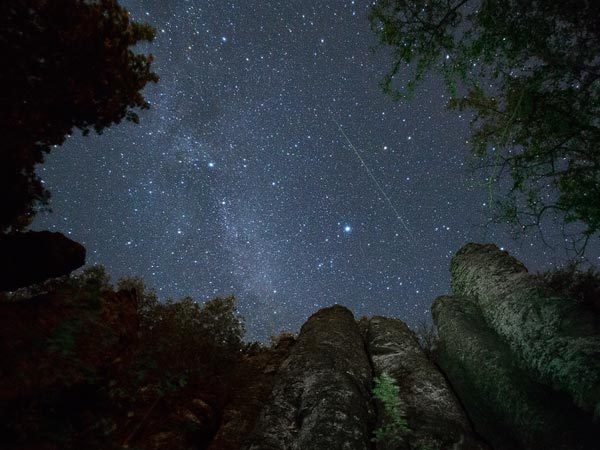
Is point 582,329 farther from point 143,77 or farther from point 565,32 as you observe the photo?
point 143,77

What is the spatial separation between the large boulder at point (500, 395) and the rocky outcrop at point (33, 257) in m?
11.9

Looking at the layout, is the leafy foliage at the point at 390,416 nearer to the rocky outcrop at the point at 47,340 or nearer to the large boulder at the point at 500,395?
the large boulder at the point at 500,395

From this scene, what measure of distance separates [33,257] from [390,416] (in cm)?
896

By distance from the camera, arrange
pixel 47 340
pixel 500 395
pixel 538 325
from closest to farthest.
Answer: pixel 47 340
pixel 500 395
pixel 538 325

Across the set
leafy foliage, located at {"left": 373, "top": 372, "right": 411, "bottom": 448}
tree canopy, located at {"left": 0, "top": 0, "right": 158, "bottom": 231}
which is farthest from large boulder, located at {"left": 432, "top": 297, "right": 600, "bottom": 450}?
tree canopy, located at {"left": 0, "top": 0, "right": 158, "bottom": 231}

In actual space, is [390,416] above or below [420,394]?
below

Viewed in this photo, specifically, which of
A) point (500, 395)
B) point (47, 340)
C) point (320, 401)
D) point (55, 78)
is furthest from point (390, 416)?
point (55, 78)

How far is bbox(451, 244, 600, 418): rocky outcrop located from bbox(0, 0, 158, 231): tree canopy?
497 inches

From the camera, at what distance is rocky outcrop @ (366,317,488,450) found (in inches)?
258

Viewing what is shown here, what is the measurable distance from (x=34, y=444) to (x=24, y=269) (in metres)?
4.55

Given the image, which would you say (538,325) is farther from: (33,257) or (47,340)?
(33,257)

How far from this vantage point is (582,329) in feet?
28.0

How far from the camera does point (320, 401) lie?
735 centimetres

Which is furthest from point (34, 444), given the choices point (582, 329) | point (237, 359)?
point (582, 329)
